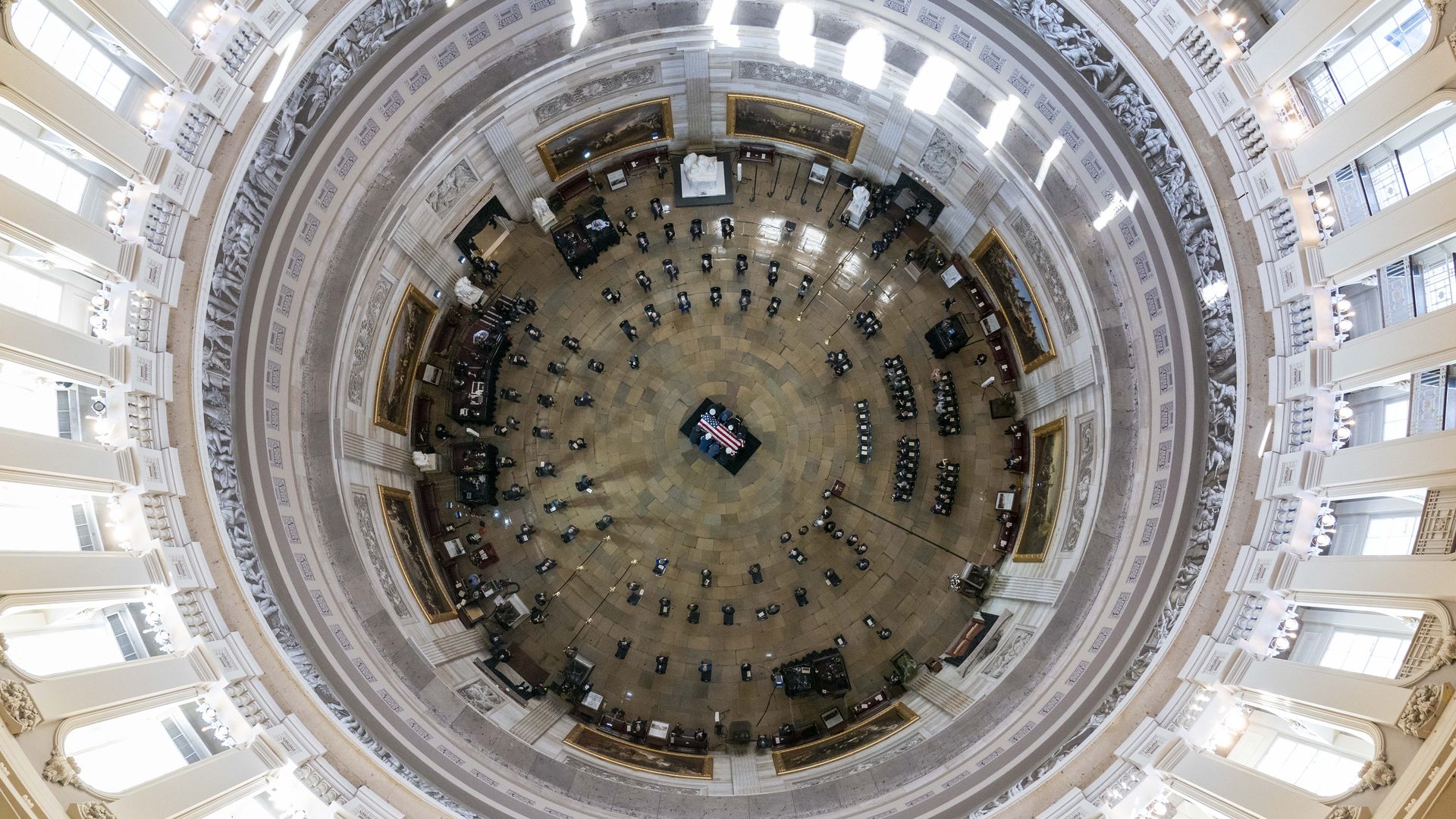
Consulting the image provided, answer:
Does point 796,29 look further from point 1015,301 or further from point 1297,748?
point 1297,748

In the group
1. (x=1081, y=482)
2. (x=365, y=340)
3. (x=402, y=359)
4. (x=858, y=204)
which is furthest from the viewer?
(x=858, y=204)

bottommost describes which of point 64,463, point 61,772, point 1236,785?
point 61,772

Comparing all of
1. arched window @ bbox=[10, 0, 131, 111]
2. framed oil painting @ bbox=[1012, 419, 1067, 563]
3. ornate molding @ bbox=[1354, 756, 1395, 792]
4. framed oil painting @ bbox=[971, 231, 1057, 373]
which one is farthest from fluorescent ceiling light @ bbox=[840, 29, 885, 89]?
ornate molding @ bbox=[1354, 756, 1395, 792]

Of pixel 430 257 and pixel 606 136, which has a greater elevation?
pixel 606 136

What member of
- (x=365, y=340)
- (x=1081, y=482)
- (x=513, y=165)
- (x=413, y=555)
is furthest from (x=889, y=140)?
(x=413, y=555)

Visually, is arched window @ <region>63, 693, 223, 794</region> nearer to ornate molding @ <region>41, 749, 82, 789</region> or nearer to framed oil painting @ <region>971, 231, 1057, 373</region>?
ornate molding @ <region>41, 749, 82, 789</region>

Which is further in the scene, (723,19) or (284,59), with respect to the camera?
(723,19)

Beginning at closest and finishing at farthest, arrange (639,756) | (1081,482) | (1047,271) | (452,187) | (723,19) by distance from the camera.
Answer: (723,19) < (1081,482) < (1047,271) < (452,187) < (639,756)
